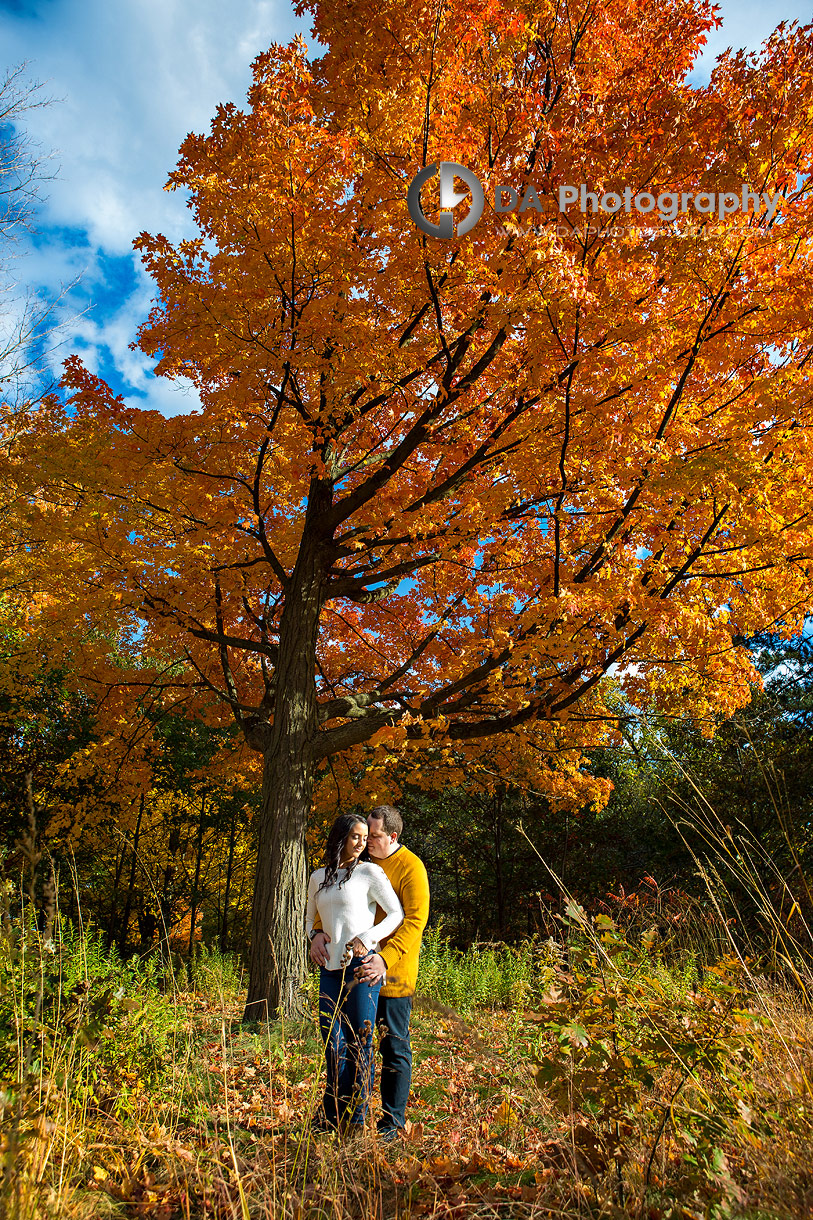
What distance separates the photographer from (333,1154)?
214 centimetres

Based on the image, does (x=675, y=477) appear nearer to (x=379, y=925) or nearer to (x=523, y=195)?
(x=523, y=195)

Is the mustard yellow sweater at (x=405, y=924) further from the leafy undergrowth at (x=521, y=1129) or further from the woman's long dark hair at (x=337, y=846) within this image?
the leafy undergrowth at (x=521, y=1129)

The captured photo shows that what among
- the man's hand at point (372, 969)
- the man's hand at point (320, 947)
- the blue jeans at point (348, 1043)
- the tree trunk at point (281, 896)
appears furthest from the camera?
the tree trunk at point (281, 896)

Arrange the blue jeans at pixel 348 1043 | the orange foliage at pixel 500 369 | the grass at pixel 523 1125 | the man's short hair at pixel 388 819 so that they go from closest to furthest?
the grass at pixel 523 1125, the blue jeans at pixel 348 1043, the man's short hair at pixel 388 819, the orange foliage at pixel 500 369

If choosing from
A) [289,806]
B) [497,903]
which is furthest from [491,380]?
[497,903]

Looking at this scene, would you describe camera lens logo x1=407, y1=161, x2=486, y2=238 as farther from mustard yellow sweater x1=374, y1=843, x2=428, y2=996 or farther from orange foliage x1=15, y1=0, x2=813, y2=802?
mustard yellow sweater x1=374, y1=843, x2=428, y2=996

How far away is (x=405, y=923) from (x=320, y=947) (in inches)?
16.4

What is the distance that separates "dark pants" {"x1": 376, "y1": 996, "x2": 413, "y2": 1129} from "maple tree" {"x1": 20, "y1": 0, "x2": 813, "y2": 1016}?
1.55m

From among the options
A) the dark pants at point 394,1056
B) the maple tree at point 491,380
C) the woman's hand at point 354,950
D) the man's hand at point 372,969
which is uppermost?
the maple tree at point 491,380

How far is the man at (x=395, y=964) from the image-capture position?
2.88m

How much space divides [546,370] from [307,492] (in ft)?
11.3

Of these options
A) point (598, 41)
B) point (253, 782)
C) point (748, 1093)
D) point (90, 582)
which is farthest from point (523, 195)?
point (253, 782)

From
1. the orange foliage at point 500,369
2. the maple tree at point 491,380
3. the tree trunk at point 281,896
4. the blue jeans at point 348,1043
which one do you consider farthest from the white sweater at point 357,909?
the tree trunk at point 281,896

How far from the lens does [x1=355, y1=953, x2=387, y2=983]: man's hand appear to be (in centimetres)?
271
